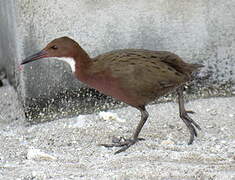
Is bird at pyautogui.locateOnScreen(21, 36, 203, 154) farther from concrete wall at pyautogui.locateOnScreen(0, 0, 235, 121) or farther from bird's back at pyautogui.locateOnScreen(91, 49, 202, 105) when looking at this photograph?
concrete wall at pyautogui.locateOnScreen(0, 0, 235, 121)

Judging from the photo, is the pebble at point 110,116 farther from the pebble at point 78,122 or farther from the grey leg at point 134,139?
the grey leg at point 134,139

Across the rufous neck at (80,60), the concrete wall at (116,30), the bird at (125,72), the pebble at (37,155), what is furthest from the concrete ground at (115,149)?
the rufous neck at (80,60)

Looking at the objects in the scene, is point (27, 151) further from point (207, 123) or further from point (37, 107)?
point (207, 123)

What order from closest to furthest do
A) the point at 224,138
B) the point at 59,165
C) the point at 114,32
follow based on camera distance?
1. the point at 59,165
2. the point at 224,138
3. the point at 114,32

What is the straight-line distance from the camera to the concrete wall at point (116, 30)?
5098 mm

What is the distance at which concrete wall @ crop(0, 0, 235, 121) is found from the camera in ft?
16.7

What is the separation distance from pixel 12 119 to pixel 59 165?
3.76 feet

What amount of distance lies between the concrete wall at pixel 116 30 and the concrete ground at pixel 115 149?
32cm

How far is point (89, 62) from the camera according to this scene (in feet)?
15.4

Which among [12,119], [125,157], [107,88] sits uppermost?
[107,88]

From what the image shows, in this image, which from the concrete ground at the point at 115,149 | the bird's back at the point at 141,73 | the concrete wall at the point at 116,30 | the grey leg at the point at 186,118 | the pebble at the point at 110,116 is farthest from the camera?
the pebble at the point at 110,116

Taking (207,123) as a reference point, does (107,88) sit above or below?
above

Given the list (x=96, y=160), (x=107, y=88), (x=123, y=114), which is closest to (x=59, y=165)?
(x=96, y=160)

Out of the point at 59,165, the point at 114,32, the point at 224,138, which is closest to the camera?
the point at 59,165
